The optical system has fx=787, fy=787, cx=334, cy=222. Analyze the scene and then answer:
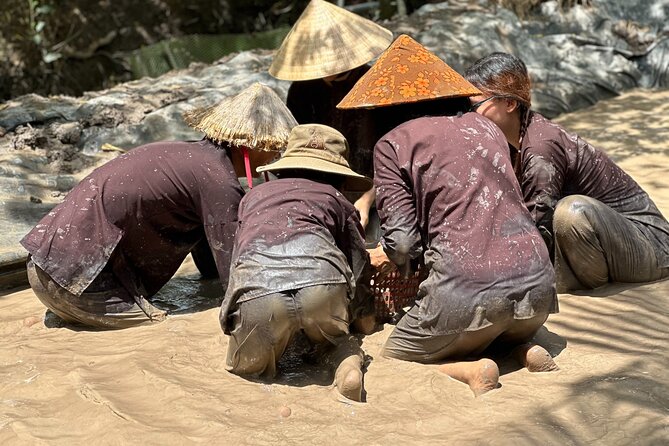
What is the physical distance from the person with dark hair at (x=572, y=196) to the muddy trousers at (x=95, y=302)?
6.12 feet

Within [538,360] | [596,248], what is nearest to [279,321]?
[538,360]

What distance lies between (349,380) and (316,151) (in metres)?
0.99

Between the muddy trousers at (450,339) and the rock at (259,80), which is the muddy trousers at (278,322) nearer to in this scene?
the muddy trousers at (450,339)

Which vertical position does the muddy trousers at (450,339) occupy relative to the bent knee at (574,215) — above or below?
below

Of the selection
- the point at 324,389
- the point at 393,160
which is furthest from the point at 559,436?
the point at 393,160

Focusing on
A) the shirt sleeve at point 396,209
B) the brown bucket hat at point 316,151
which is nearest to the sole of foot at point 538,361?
the shirt sleeve at point 396,209

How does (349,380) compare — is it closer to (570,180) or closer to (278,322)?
(278,322)

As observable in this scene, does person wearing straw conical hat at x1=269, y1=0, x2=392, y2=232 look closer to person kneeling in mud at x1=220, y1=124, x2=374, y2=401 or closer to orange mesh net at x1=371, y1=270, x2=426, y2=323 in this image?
orange mesh net at x1=371, y1=270, x2=426, y2=323

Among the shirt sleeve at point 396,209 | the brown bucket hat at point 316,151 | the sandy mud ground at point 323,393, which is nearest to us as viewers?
the sandy mud ground at point 323,393

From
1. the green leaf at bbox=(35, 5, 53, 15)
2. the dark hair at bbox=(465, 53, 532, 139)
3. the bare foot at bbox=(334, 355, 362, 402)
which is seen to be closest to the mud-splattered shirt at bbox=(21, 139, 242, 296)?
the bare foot at bbox=(334, 355, 362, 402)

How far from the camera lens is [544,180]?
3596mm

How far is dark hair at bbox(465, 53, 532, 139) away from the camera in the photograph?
3.48 m

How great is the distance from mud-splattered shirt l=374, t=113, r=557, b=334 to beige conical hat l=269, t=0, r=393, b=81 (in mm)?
1559

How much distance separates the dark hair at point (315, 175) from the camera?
3.28 m
